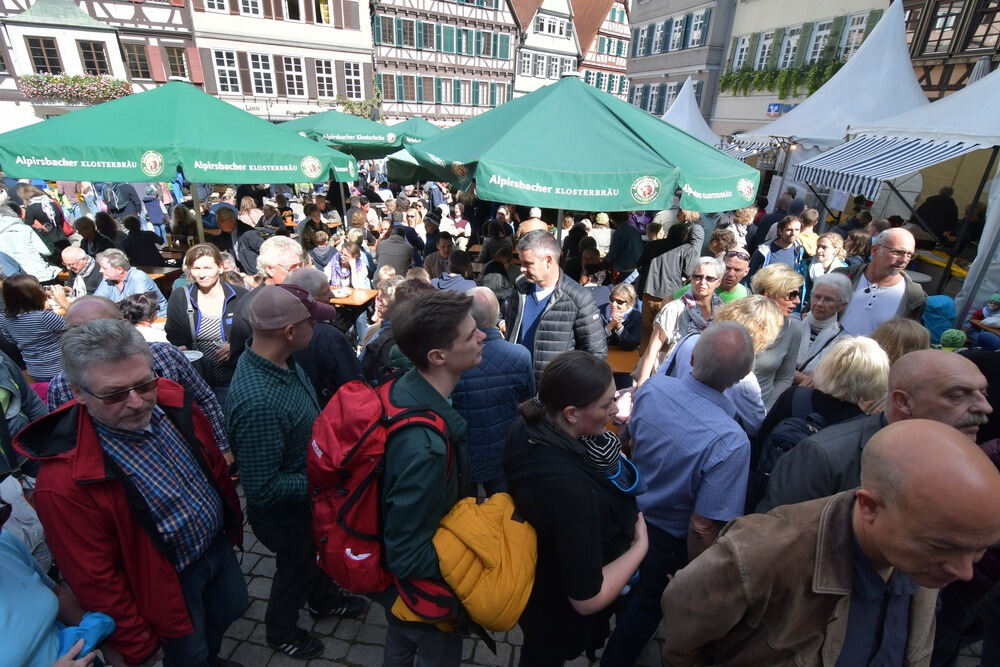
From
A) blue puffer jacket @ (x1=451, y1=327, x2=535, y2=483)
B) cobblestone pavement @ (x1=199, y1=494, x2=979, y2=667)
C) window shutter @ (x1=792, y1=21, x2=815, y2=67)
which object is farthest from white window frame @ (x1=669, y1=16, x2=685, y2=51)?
cobblestone pavement @ (x1=199, y1=494, x2=979, y2=667)

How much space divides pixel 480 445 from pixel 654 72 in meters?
30.7

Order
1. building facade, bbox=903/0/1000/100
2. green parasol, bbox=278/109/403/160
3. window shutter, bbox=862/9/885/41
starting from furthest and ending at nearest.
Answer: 1. window shutter, bbox=862/9/885/41
2. building facade, bbox=903/0/1000/100
3. green parasol, bbox=278/109/403/160

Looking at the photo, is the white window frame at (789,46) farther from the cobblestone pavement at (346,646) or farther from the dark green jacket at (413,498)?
the dark green jacket at (413,498)

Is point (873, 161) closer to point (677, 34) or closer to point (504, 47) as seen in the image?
point (677, 34)

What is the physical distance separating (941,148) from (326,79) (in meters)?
29.9

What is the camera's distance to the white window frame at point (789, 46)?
1803 cm

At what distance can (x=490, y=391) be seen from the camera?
9.23ft

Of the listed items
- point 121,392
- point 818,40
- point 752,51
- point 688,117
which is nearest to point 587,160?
point 121,392

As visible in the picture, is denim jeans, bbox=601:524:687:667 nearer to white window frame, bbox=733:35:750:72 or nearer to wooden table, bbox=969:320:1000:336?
wooden table, bbox=969:320:1000:336

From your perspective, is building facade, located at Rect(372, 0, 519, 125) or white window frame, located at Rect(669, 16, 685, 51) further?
building facade, located at Rect(372, 0, 519, 125)

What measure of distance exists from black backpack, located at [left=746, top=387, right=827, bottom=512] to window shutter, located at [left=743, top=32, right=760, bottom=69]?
23.2 m

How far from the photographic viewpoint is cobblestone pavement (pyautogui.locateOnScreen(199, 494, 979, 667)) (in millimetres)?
2684

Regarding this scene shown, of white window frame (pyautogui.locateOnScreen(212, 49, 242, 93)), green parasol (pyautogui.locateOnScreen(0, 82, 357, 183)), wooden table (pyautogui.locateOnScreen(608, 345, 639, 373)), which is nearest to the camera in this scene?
wooden table (pyautogui.locateOnScreen(608, 345, 639, 373))

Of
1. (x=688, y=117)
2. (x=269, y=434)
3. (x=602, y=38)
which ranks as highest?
(x=602, y=38)
